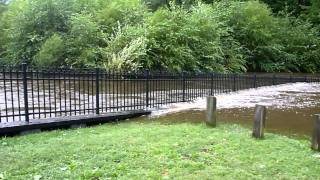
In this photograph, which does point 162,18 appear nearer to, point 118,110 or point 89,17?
point 89,17

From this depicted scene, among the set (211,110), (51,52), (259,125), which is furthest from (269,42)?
(259,125)

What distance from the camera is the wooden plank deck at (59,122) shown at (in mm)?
8422

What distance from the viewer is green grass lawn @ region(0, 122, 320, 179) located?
5773 millimetres

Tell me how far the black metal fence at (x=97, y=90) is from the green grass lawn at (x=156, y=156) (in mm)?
1555

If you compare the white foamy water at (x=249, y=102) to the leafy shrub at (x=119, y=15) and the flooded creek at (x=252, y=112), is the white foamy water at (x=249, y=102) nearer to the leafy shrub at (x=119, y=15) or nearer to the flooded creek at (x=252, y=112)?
the flooded creek at (x=252, y=112)

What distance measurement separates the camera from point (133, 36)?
2316 cm

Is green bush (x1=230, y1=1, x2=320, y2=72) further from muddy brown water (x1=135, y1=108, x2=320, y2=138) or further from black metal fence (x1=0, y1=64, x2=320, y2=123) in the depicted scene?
muddy brown water (x1=135, y1=108, x2=320, y2=138)

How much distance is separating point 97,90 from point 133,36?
12.6m

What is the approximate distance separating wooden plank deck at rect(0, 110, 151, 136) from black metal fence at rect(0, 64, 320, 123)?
343 mm

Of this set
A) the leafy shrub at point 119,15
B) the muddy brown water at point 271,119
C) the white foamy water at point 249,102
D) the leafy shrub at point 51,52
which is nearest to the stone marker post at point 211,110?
the muddy brown water at point 271,119

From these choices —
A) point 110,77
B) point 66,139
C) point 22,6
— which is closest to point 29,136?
point 66,139

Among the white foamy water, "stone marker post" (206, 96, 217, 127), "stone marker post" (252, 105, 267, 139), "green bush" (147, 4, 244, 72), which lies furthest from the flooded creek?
"green bush" (147, 4, 244, 72)

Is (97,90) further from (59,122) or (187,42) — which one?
(187,42)

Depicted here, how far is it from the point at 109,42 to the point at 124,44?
34.8 inches
